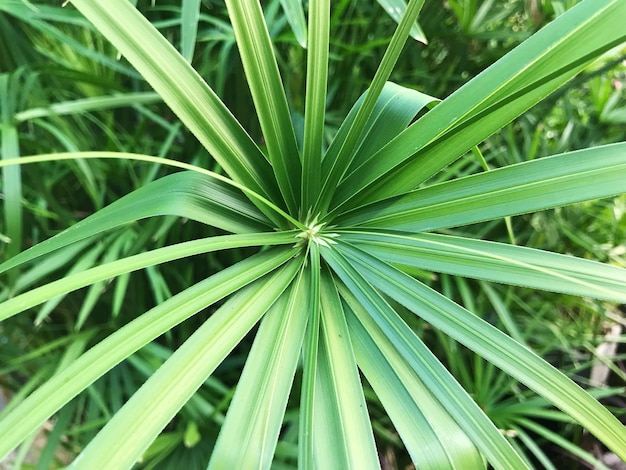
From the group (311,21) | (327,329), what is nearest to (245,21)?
(311,21)

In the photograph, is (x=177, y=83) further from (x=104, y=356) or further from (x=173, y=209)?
(x=104, y=356)

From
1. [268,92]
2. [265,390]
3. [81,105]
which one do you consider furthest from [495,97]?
[81,105]

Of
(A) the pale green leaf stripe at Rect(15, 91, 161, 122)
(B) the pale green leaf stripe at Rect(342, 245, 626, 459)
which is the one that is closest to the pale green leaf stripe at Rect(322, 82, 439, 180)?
(B) the pale green leaf stripe at Rect(342, 245, 626, 459)

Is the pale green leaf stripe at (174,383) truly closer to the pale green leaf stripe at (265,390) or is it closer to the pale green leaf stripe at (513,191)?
the pale green leaf stripe at (265,390)

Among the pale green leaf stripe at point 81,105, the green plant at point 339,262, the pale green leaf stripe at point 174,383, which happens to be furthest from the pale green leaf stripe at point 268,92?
the pale green leaf stripe at point 81,105

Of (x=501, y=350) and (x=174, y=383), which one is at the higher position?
(x=501, y=350)

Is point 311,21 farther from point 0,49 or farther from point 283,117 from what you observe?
point 0,49
